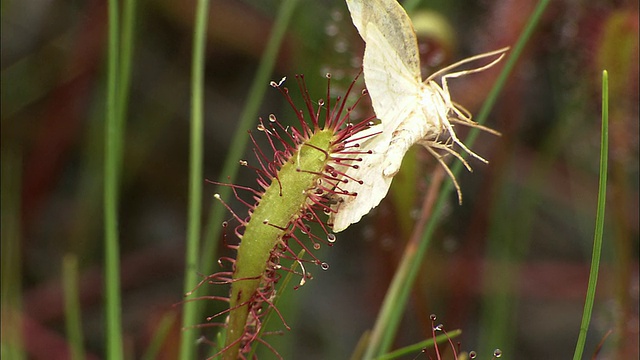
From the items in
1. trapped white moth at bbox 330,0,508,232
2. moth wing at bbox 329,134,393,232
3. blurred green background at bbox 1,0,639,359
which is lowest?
blurred green background at bbox 1,0,639,359

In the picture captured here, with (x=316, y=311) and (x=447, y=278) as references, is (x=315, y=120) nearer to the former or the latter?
(x=447, y=278)

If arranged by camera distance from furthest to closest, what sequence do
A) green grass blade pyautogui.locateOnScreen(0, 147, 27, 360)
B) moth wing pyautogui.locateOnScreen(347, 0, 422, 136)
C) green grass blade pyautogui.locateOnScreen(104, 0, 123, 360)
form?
green grass blade pyautogui.locateOnScreen(0, 147, 27, 360), green grass blade pyautogui.locateOnScreen(104, 0, 123, 360), moth wing pyautogui.locateOnScreen(347, 0, 422, 136)

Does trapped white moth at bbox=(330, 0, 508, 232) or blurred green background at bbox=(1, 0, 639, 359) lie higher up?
trapped white moth at bbox=(330, 0, 508, 232)

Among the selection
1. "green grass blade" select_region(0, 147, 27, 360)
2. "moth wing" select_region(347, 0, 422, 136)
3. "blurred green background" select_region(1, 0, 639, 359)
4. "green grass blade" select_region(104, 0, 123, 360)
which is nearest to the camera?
"moth wing" select_region(347, 0, 422, 136)

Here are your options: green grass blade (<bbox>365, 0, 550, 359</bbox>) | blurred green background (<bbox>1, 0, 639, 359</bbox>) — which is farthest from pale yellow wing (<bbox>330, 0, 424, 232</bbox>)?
blurred green background (<bbox>1, 0, 639, 359</bbox>)

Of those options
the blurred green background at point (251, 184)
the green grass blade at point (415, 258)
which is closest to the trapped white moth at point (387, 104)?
the green grass blade at point (415, 258)

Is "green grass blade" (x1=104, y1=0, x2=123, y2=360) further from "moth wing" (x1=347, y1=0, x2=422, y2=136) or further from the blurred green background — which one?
the blurred green background
